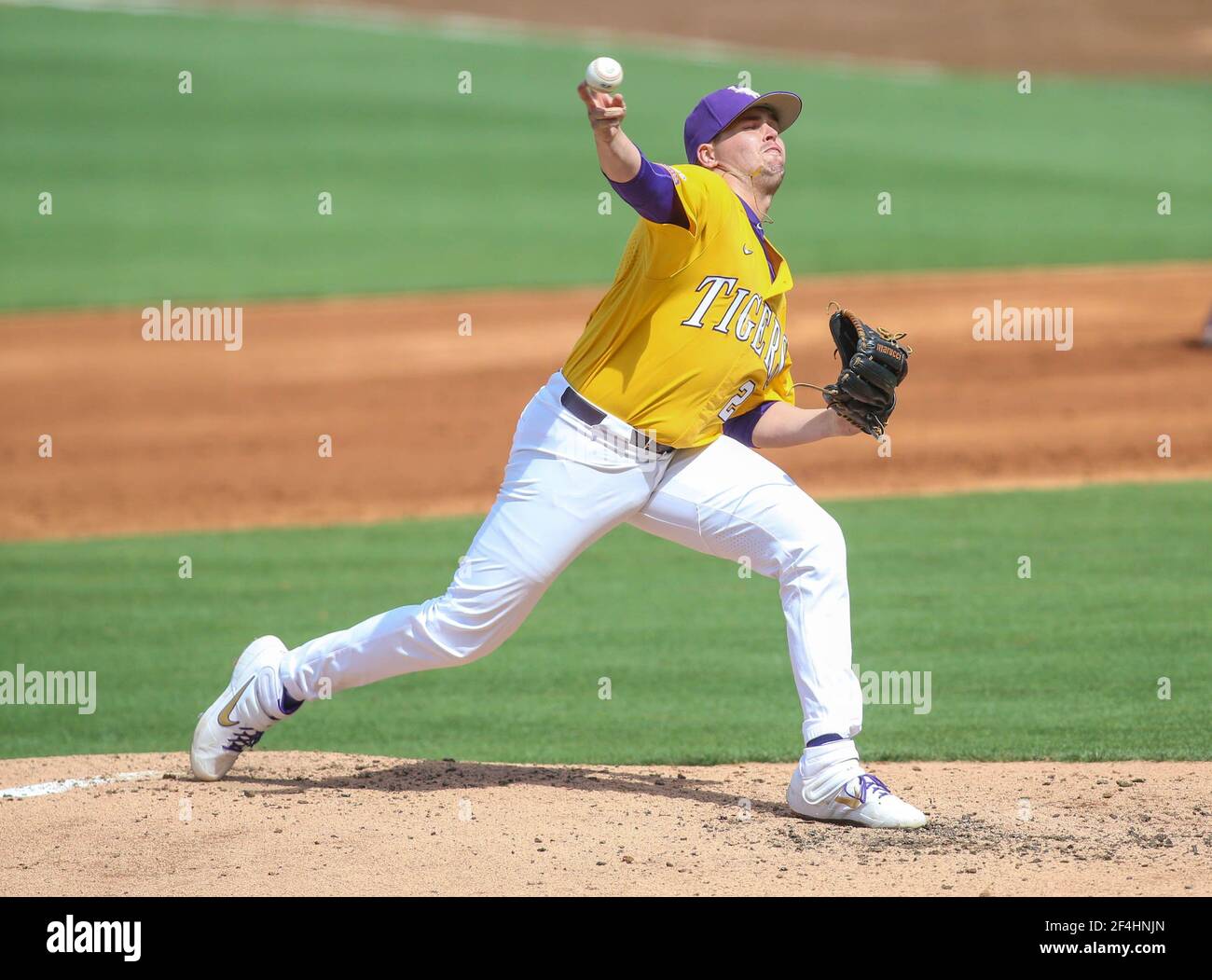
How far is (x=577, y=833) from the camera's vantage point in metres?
5.20

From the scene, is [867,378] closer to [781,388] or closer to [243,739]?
[781,388]

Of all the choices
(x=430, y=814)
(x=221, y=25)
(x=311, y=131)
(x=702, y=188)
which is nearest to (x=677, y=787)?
(x=430, y=814)

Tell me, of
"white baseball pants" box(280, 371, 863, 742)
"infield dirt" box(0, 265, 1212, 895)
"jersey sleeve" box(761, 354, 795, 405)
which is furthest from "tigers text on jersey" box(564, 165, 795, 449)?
"infield dirt" box(0, 265, 1212, 895)

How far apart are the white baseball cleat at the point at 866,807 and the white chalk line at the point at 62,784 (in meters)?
2.50

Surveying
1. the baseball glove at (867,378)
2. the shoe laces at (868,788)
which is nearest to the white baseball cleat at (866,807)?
the shoe laces at (868,788)

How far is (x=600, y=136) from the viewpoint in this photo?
4.68m

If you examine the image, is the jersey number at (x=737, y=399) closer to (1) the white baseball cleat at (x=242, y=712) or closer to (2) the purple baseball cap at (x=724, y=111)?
(2) the purple baseball cap at (x=724, y=111)

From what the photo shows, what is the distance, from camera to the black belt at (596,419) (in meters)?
5.19

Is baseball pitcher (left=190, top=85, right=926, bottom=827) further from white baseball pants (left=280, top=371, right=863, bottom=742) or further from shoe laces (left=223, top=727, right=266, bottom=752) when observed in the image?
shoe laces (left=223, top=727, right=266, bottom=752)

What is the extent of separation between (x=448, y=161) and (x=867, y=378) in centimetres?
2555

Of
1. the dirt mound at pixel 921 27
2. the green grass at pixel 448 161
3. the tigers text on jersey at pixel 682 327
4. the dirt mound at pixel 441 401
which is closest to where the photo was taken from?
the tigers text on jersey at pixel 682 327

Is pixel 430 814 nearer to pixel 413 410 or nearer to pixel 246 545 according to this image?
pixel 246 545

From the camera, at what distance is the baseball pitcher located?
5.18m

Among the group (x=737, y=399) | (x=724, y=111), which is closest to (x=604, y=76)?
(x=724, y=111)
